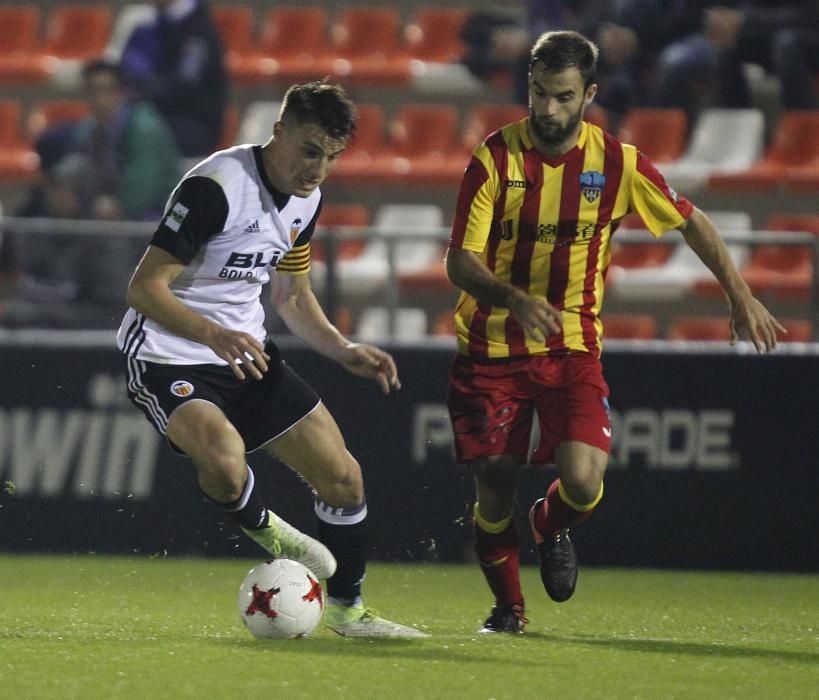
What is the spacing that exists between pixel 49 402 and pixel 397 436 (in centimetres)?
183

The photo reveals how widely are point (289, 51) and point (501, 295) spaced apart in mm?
9105

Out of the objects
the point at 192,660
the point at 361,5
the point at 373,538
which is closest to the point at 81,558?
the point at 373,538

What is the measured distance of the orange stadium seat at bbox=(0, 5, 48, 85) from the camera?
15.1 metres

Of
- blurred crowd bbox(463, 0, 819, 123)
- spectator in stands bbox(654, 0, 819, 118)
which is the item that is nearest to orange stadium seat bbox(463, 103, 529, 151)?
blurred crowd bbox(463, 0, 819, 123)

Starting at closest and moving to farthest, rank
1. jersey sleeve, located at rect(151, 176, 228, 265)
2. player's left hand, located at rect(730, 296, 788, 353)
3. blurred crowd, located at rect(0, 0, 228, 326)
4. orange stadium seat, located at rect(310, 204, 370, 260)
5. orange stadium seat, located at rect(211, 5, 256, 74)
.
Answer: jersey sleeve, located at rect(151, 176, 228, 265) < player's left hand, located at rect(730, 296, 788, 353) < blurred crowd, located at rect(0, 0, 228, 326) < orange stadium seat, located at rect(310, 204, 370, 260) < orange stadium seat, located at rect(211, 5, 256, 74)

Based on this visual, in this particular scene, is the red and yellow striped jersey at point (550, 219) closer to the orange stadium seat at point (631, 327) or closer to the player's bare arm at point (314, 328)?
the player's bare arm at point (314, 328)

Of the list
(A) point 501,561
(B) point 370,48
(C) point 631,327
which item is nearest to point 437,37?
(B) point 370,48

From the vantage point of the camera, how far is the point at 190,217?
5.93m

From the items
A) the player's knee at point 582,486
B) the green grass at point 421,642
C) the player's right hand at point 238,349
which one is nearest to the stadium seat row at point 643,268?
the green grass at point 421,642

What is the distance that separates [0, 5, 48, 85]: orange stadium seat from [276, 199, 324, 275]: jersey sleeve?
9105 mm

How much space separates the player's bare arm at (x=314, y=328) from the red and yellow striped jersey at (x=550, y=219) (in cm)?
47

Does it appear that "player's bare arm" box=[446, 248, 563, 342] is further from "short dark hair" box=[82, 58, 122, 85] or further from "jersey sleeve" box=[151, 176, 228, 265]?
"short dark hair" box=[82, 58, 122, 85]

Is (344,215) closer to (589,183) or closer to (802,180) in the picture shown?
(802,180)

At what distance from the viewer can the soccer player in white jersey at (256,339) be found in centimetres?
592
